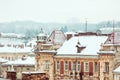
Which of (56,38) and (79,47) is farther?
(56,38)

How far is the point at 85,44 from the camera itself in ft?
186

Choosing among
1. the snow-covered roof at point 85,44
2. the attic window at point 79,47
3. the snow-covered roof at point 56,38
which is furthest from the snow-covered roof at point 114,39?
the snow-covered roof at point 56,38

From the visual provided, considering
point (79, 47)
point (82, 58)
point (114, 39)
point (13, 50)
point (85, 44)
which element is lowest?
point (13, 50)

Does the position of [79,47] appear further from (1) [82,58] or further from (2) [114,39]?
(2) [114,39]

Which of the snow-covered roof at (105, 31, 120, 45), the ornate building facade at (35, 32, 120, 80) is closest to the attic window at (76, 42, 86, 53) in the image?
the ornate building facade at (35, 32, 120, 80)

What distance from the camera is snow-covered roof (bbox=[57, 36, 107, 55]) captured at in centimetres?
5534

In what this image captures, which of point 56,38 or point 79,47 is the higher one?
point 56,38

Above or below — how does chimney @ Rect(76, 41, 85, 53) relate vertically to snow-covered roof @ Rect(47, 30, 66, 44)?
below

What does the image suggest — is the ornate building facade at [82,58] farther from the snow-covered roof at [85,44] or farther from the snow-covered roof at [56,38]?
the snow-covered roof at [56,38]

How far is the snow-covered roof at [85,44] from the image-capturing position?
182ft

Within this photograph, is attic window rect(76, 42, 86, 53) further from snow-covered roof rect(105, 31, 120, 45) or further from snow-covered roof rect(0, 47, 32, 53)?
snow-covered roof rect(0, 47, 32, 53)

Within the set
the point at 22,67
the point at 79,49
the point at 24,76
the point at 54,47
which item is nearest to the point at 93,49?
A: the point at 79,49

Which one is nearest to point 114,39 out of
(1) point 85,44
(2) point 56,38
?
(1) point 85,44

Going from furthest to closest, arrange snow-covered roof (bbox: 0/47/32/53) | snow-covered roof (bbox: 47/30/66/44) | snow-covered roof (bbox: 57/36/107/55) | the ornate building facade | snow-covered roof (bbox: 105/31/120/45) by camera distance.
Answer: snow-covered roof (bbox: 0/47/32/53) < snow-covered roof (bbox: 47/30/66/44) < snow-covered roof (bbox: 57/36/107/55) < snow-covered roof (bbox: 105/31/120/45) < the ornate building facade
